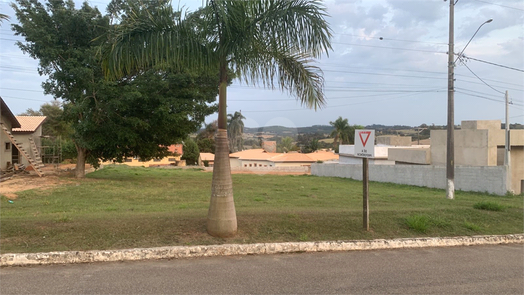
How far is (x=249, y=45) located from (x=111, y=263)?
426 cm

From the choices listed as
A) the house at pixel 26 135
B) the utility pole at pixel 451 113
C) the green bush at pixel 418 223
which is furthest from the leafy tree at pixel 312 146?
the green bush at pixel 418 223

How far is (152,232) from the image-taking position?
6.74 metres

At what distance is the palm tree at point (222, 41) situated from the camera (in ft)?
21.9

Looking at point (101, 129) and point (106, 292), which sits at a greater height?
point (101, 129)

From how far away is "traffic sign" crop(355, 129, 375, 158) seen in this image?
24.0 feet

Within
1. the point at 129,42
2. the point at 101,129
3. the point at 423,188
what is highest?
the point at 129,42

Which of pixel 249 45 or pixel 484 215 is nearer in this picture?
pixel 249 45

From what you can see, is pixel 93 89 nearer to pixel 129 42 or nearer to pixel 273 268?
pixel 129 42

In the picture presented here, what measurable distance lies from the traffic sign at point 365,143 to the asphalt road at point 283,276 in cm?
196

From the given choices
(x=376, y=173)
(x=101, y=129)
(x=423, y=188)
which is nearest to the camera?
(x=101, y=129)

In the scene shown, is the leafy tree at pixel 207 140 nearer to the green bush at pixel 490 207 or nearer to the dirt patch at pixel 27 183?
the dirt patch at pixel 27 183

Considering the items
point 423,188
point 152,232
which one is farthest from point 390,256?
point 423,188

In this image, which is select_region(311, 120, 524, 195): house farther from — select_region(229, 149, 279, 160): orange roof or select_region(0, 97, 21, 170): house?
select_region(229, 149, 279, 160): orange roof

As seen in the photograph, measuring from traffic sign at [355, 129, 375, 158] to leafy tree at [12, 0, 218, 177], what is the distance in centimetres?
1164
